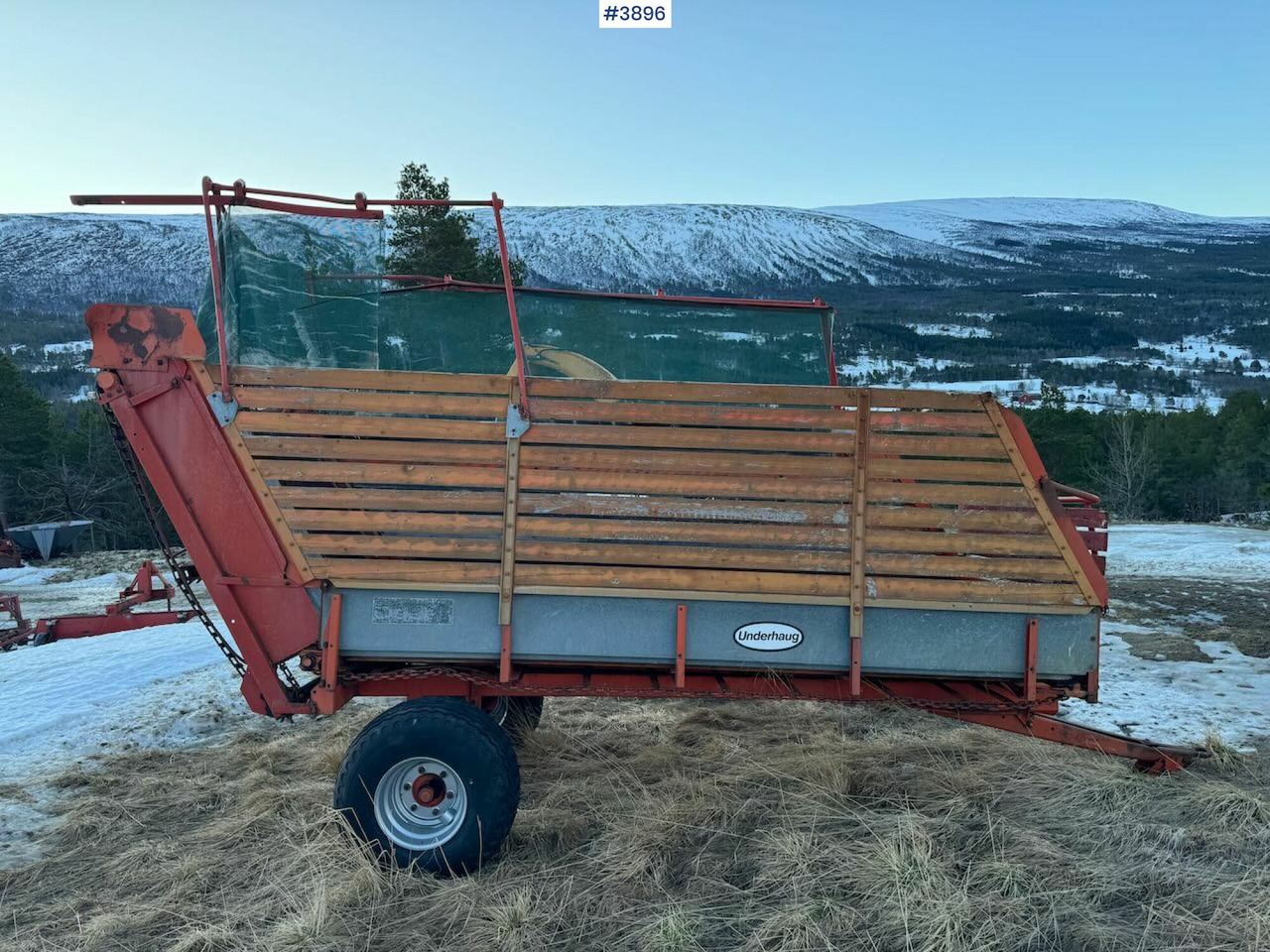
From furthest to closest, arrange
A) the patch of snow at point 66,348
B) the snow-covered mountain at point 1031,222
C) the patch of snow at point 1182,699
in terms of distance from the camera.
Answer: the snow-covered mountain at point 1031,222, the patch of snow at point 66,348, the patch of snow at point 1182,699

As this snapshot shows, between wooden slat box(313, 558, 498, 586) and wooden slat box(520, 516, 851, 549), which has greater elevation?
wooden slat box(520, 516, 851, 549)

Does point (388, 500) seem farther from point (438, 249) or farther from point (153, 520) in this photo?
point (438, 249)

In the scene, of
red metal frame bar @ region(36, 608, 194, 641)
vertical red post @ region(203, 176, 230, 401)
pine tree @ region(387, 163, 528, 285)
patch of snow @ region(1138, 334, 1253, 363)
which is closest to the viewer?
vertical red post @ region(203, 176, 230, 401)

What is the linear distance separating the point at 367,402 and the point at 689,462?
4.51ft

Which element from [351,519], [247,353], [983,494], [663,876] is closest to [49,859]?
[351,519]

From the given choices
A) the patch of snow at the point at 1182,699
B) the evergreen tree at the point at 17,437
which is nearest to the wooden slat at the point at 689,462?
the patch of snow at the point at 1182,699

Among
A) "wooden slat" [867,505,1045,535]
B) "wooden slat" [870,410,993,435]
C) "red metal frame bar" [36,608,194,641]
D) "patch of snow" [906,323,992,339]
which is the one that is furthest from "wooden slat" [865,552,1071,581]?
"patch of snow" [906,323,992,339]

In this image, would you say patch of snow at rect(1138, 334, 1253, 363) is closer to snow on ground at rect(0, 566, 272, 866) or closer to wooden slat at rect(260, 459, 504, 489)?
snow on ground at rect(0, 566, 272, 866)

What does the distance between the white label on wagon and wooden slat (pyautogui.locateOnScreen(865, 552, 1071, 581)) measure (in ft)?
1.39

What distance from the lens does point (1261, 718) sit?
5.67 meters

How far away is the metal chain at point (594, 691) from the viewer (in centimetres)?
361

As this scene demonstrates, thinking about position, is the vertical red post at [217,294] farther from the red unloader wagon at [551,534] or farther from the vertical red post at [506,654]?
the vertical red post at [506,654]

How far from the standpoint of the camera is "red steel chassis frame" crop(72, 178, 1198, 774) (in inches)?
137

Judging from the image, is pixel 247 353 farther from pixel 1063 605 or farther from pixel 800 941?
pixel 1063 605
